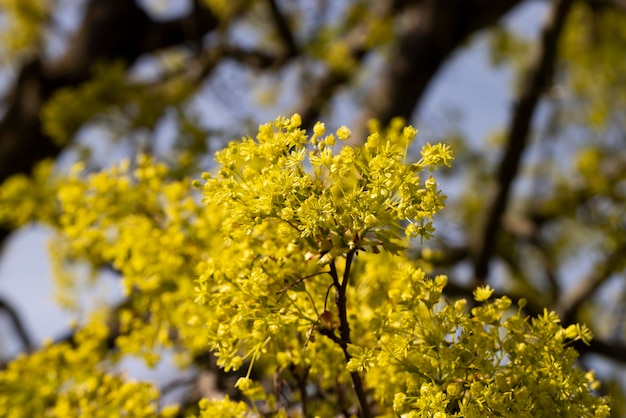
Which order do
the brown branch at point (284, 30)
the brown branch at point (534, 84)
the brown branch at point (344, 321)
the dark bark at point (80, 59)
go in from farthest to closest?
1. the dark bark at point (80, 59)
2. the brown branch at point (284, 30)
3. the brown branch at point (534, 84)
4. the brown branch at point (344, 321)

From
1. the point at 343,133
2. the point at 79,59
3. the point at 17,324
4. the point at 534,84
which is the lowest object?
the point at 343,133

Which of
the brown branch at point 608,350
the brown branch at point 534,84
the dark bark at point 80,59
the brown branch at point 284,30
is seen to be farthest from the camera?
the dark bark at point 80,59

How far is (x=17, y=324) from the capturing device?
6070 millimetres

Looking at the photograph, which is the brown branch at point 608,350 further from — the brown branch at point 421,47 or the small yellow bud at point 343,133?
the small yellow bud at point 343,133

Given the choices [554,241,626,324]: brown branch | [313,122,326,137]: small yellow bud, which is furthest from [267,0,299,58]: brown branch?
[313,122,326,137]: small yellow bud

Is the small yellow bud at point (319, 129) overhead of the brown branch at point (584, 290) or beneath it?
beneath

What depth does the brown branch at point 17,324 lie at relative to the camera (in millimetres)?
6023

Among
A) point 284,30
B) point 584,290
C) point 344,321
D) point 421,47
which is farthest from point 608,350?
point 344,321

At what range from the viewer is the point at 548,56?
5.08 m

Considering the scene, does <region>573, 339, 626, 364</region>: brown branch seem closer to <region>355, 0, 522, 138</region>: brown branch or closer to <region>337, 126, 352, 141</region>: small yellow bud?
<region>355, 0, 522, 138</region>: brown branch

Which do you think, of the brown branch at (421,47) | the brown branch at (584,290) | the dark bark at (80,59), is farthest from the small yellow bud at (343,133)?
the dark bark at (80,59)

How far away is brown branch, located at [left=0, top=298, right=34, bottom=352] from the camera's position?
6023mm

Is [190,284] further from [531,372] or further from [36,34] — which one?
[36,34]

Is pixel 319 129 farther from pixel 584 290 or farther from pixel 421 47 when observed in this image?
pixel 584 290
